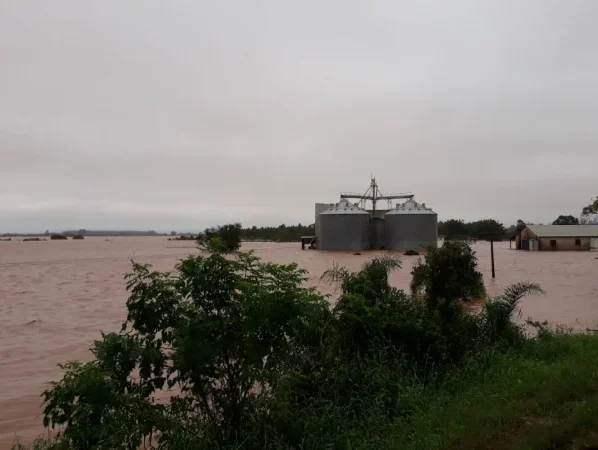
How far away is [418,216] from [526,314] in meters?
42.4

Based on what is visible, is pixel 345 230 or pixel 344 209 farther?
pixel 344 209

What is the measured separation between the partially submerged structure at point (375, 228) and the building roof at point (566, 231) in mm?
16131

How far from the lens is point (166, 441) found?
4.82 meters

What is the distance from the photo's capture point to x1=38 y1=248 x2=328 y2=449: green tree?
4.52 m

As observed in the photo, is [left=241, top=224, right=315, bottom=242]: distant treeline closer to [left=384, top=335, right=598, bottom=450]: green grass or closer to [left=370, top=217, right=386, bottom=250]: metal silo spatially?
[left=370, top=217, right=386, bottom=250]: metal silo

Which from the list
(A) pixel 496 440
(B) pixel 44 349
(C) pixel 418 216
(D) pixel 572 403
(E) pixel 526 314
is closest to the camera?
(A) pixel 496 440

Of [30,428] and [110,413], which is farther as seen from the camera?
[30,428]

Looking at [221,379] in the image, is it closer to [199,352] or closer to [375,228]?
[199,352]

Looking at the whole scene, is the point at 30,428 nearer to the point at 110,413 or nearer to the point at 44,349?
the point at 110,413

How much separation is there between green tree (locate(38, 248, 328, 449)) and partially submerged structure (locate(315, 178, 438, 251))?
50.7 meters

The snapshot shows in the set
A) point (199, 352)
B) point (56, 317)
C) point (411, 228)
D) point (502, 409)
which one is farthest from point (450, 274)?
point (411, 228)

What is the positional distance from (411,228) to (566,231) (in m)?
22.2

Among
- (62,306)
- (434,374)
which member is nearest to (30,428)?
(434,374)

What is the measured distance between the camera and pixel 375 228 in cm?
6153
